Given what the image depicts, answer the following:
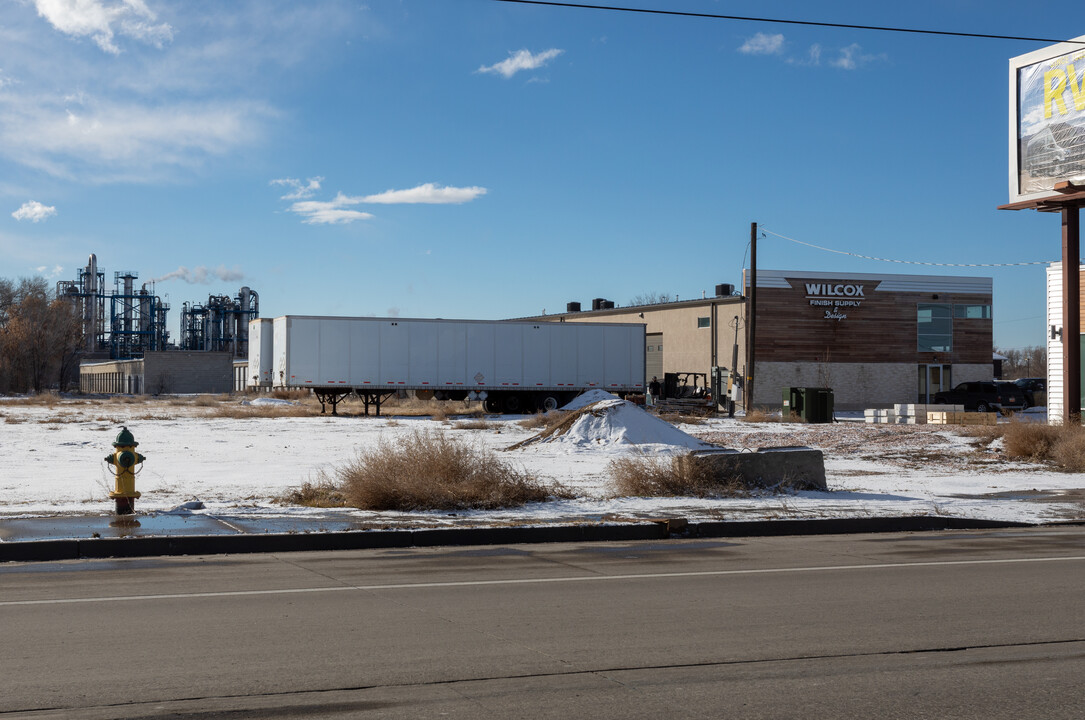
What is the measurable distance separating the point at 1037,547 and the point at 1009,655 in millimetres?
5659

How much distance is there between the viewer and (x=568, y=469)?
19.7 metres

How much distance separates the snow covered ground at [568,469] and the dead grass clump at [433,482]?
484 mm

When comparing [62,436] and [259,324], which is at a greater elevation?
[259,324]

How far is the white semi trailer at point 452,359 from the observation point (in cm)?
4391

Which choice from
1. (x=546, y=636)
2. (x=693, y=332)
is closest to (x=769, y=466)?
(x=546, y=636)

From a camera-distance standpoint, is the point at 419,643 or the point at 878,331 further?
the point at 878,331

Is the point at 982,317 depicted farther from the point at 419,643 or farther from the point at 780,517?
the point at 419,643

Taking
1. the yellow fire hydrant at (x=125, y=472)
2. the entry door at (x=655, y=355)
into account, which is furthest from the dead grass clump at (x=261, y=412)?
the yellow fire hydrant at (x=125, y=472)

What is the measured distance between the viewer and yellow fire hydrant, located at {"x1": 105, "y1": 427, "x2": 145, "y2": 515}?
12.0 metres

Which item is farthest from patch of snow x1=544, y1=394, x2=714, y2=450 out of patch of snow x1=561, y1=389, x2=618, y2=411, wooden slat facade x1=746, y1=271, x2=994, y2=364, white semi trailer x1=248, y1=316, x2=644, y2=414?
wooden slat facade x1=746, y1=271, x2=994, y2=364

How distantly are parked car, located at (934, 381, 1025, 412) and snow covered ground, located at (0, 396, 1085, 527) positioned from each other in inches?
752

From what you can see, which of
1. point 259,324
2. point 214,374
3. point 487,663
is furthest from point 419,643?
point 214,374

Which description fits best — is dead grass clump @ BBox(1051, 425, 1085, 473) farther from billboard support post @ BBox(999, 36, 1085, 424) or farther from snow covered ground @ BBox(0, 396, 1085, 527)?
billboard support post @ BBox(999, 36, 1085, 424)

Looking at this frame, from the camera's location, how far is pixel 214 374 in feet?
307
